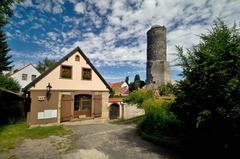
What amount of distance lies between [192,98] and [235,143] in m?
2.05

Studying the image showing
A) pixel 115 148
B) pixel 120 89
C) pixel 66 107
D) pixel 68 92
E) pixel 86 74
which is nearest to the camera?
pixel 115 148

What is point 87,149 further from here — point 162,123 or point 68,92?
point 68,92

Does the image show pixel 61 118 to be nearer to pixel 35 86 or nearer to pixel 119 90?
pixel 35 86

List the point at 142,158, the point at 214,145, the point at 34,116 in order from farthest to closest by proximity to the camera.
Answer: the point at 34,116, the point at 142,158, the point at 214,145

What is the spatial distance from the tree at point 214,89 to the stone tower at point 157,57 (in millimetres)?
35653

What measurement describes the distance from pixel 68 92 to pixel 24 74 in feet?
87.2

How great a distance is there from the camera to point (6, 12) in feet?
30.7

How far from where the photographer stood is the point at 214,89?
705 cm

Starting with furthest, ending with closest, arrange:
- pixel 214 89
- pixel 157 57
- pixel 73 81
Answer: pixel 157 57 → pixel 73 81 → pixel 214 89

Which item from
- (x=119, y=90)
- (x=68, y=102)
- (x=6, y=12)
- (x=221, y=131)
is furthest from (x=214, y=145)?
(x=119, y=90)

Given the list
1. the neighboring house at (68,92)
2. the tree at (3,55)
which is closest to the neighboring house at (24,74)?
the tree at (3,55)

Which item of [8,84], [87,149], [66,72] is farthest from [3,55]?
[87,149]

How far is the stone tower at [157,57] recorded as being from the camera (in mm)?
43594

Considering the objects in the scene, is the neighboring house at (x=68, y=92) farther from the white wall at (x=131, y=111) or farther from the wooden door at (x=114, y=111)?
the white wall at (x=131, y=111)
